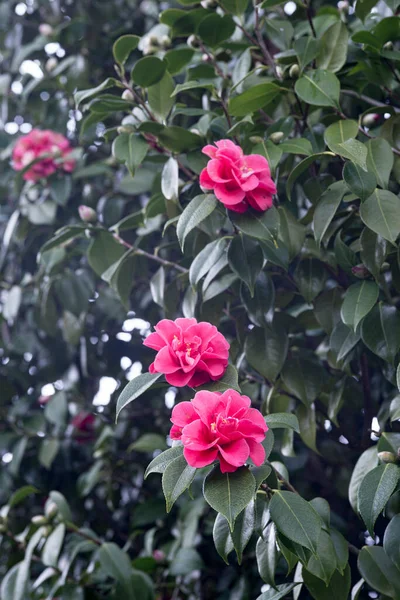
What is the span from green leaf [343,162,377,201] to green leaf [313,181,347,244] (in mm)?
60

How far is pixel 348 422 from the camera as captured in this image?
3.99 feet

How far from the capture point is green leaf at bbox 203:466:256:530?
0.67m

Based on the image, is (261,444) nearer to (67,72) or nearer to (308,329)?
(308,329)

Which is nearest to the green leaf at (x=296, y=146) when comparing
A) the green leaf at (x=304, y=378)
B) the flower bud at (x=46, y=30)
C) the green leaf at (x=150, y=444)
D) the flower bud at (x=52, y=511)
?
the green leaf at (x=304, y=378)

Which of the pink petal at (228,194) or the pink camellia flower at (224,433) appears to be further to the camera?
the pink petal at (228,194)

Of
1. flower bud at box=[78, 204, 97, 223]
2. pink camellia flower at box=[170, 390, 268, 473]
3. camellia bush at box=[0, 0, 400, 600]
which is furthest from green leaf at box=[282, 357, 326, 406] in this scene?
flower bud at box=[78, 204, 97, 223]

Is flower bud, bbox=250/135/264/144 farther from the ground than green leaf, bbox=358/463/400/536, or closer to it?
farther from the ground

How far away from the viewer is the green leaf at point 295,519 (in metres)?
0.72

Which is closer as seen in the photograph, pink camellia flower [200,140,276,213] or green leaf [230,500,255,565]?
green leaf [230,500,255,565]

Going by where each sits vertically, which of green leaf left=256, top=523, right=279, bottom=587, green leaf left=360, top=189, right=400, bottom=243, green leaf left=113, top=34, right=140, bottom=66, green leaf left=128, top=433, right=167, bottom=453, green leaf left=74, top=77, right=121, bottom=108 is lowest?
green leaf left=128, top=433, right=167, bottom=453

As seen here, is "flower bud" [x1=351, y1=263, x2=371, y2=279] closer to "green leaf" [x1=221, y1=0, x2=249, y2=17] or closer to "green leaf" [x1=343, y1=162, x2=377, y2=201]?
"green leaf" [x1=343, y1=162, x2=377, y2=201]

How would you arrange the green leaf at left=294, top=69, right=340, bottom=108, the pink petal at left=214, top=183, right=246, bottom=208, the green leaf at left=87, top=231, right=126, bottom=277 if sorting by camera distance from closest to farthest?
the pink petal at left=214, top=183, right=246, bottom=208
the green leaf at left=294, top=69, right=340, bottom=108
the green leaf at left=87, top=231, right=126, bottom=277

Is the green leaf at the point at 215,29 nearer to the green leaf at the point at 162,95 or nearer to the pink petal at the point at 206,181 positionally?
the green leaf at the point at 162,95

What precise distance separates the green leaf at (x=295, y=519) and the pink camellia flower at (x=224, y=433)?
0.27ft
